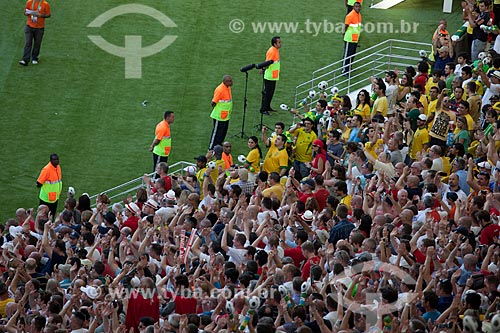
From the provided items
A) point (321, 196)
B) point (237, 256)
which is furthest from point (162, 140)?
point (237, 256)

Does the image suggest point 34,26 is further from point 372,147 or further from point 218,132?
point 372,147

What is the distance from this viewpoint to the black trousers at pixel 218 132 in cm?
1886

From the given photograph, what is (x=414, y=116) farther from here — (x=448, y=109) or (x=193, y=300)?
(x=193, y=300)

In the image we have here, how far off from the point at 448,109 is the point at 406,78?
6.73 feet

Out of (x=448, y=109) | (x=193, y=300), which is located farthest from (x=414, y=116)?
(x=193, y=300)

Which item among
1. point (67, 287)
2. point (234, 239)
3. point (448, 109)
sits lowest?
point (67, 287)

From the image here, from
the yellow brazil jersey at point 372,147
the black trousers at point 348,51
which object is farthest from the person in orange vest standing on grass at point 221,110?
the yellow brazil jersey at point 372,147

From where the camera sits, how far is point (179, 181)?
53.9ft

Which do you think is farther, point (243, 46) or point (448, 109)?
point (243, 46)

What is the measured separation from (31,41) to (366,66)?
7125 millimetres

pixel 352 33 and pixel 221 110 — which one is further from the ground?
pixel 352 33

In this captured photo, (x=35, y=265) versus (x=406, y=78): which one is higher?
(x=406, y=78)

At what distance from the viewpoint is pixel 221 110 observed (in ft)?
61.5

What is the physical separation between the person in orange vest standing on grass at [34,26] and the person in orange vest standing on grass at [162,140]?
496 cm
